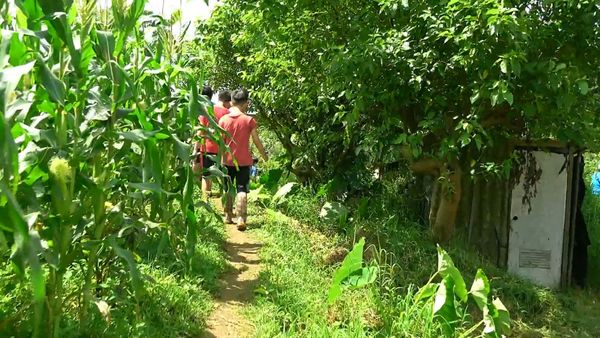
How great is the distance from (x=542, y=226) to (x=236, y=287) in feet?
14.0

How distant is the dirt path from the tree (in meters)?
1.52

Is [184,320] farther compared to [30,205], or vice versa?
[184,320]

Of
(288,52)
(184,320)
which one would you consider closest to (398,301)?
(184,320)

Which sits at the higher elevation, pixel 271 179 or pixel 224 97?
pixel 224 97

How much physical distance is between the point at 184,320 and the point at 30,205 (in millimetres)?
1563

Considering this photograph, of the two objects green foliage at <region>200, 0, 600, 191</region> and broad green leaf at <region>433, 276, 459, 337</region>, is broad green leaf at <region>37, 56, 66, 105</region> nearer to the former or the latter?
broad green leaf at <region>433, 276, 459, 337</region>

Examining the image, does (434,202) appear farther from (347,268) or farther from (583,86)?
(347,268)

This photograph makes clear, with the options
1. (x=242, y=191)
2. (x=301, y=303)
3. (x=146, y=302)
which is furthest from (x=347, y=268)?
(x=242, y=191)

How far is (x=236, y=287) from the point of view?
462 centimetres

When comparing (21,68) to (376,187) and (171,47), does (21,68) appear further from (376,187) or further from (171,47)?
(376,187)

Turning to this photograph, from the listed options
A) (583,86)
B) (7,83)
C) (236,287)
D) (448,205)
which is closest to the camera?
(7,83)

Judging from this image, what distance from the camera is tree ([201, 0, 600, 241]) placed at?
4.41m

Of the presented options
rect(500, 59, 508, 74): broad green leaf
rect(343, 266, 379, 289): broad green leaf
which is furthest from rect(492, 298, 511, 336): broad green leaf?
rect(500, 59, 508, 74): broad green leaf

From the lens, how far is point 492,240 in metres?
7.04
